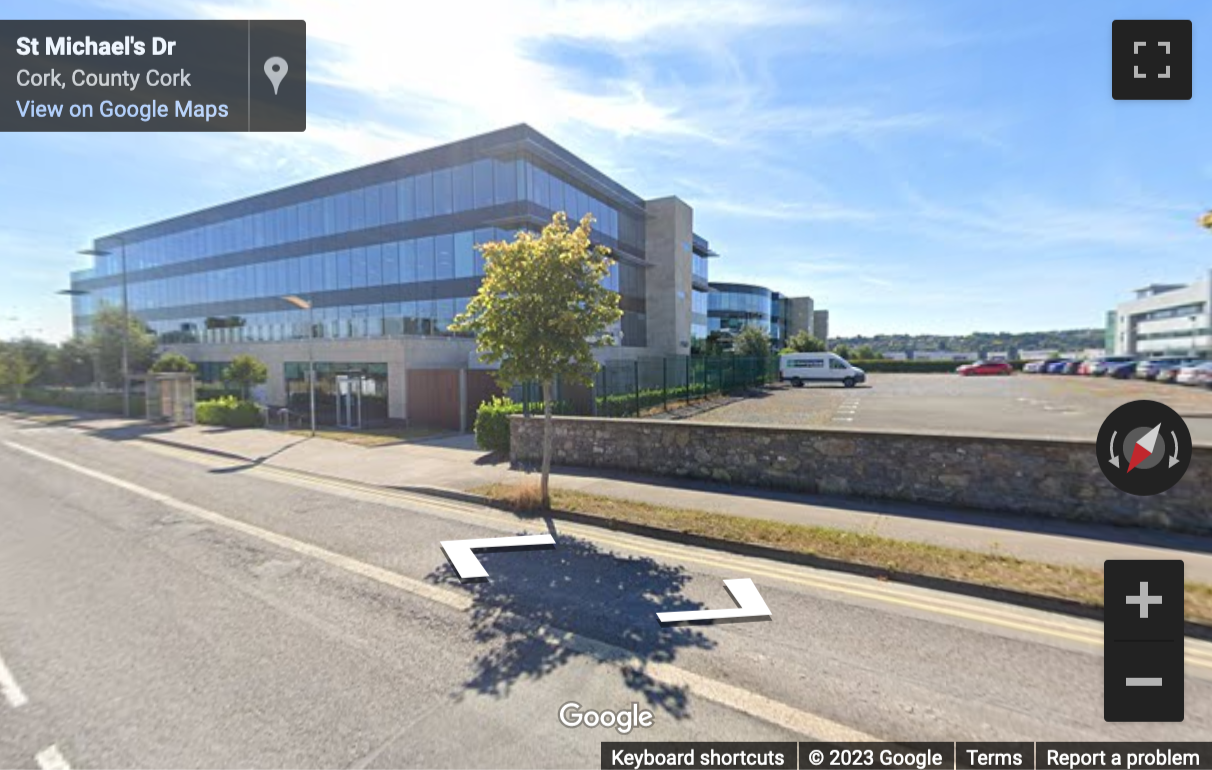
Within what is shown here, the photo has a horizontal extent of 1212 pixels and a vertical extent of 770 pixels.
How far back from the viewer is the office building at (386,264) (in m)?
24.0

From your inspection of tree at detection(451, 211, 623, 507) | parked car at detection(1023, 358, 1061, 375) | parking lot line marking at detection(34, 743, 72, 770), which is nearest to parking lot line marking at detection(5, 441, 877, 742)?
parking lot line marking at detection(34, 743, 72, 770)

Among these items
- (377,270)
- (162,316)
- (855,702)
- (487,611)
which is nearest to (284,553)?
(487,611)

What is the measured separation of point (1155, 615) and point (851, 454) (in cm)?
423

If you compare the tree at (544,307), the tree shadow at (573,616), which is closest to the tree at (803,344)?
the tree at (544,307)

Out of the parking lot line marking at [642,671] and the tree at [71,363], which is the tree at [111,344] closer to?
the tree at [71,363]

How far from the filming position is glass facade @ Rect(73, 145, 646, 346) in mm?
29281

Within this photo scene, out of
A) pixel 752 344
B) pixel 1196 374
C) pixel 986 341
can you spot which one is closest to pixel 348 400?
pixel 752 344

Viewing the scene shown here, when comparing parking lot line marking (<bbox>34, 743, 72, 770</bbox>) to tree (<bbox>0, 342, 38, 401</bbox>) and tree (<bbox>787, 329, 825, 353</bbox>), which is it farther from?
tree (<bbox>787, 329, 825, 353</bbox>)

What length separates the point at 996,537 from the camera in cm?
637

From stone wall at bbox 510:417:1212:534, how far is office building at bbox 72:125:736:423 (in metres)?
11.6

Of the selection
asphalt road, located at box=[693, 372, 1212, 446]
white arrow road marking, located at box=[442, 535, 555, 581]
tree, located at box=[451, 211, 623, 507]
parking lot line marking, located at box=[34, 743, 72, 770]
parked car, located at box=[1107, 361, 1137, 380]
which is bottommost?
white arrow road marking, located at box=[442, 535, 555, 581]

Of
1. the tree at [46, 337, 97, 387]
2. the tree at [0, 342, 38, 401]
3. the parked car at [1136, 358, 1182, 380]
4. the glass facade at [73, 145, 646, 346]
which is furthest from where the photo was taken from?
the parked car at [1136, 358, 1182, 380]

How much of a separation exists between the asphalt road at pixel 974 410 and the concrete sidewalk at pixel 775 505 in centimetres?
498

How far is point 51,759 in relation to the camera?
9.53 feet
